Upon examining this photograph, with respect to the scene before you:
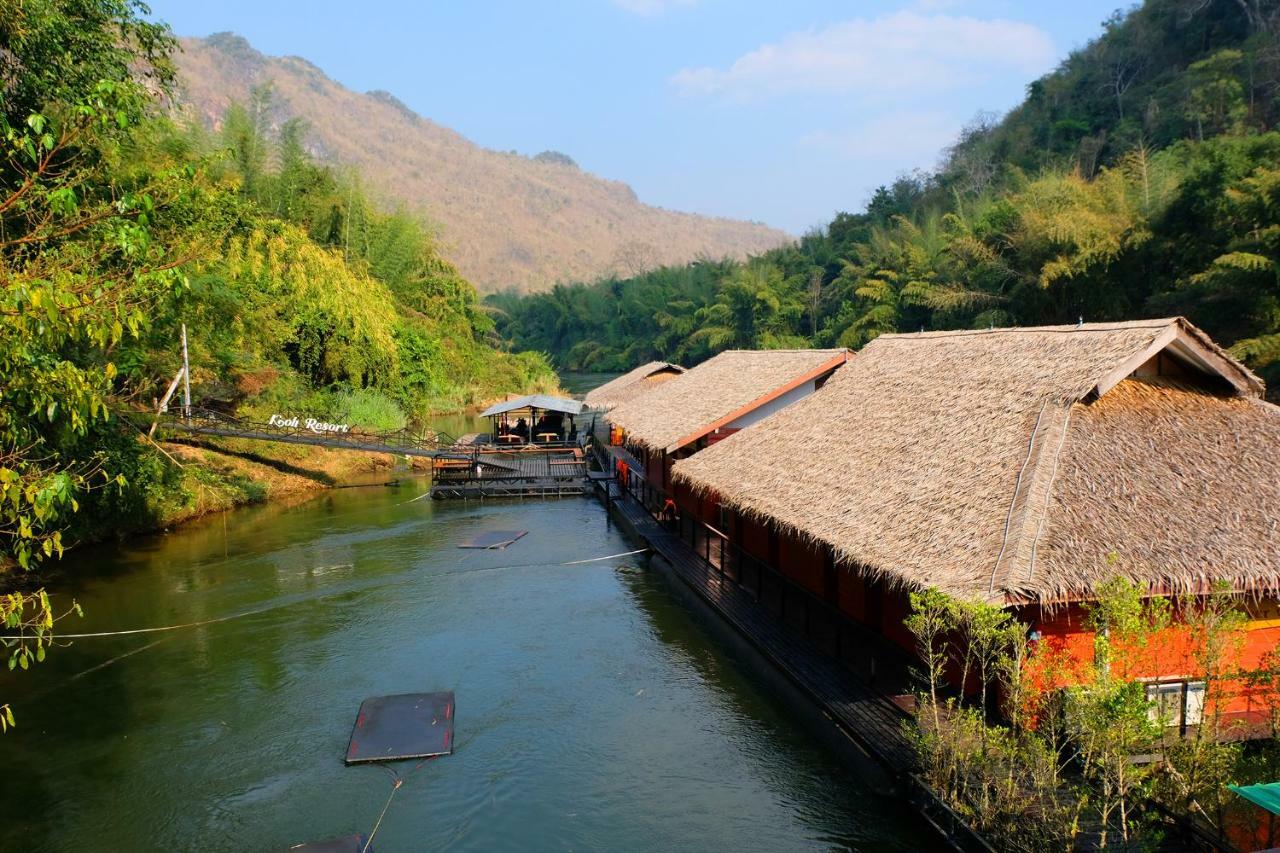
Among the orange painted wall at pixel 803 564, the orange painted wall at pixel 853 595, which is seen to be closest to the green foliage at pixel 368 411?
the orange painted wall at pixel 803 564

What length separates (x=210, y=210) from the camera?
18.1m

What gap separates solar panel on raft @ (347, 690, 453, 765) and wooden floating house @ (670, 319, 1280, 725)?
16.3ft

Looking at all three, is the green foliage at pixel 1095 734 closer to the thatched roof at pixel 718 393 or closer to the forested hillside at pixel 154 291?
the forested hillside at pixel 154 291

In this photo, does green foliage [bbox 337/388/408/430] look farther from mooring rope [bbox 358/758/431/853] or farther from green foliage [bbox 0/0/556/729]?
mooring rope [bbox 358/758/431/853]

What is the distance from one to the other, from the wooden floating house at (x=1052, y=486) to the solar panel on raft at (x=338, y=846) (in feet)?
18.8

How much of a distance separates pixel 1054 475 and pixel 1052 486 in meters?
0.15

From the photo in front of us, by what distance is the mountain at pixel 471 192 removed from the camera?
13725 cm

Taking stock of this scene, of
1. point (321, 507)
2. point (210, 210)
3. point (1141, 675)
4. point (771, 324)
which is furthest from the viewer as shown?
point (771, 324)

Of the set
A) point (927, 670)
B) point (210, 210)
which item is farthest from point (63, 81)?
point (927, 670)

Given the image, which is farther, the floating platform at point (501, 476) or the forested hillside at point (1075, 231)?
the floating platform at point (501, 476)

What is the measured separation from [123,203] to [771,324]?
57694mm

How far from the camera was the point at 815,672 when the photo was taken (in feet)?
35.7

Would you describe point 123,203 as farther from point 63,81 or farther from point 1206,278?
point 1206,278

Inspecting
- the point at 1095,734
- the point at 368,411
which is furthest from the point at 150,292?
the point at 368,411
